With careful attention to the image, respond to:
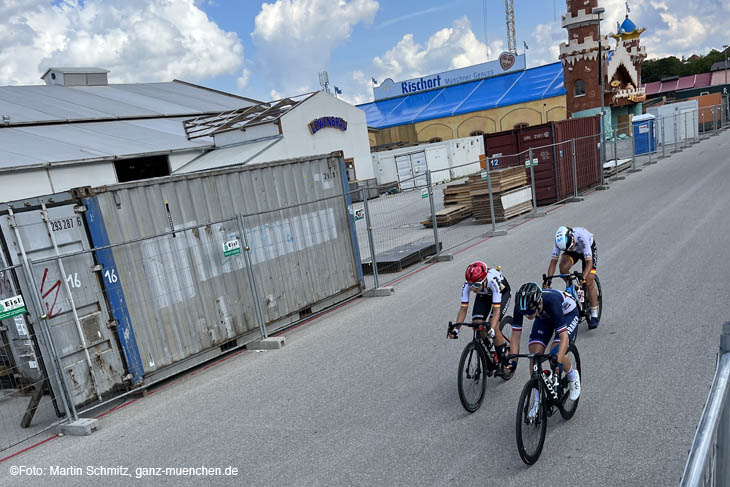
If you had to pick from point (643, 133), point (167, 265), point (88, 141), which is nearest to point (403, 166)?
point (643, 133)

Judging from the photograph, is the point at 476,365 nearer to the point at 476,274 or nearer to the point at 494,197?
the point at 476,274

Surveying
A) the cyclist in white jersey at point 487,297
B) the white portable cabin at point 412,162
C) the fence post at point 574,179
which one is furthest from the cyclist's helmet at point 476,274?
the white portable cabin at point 412,162

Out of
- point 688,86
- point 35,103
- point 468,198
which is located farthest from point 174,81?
point 688,86

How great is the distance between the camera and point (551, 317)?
528cm

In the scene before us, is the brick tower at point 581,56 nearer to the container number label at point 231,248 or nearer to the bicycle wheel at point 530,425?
the container number label at point 231,248

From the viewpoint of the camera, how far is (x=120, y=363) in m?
7.55

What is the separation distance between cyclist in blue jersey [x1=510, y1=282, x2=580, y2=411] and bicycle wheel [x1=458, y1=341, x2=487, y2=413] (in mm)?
679

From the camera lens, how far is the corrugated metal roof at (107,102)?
2614 cm

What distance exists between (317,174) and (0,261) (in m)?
5.72

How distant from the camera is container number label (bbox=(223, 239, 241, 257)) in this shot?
345 inches

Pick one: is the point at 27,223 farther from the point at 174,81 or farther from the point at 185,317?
the point at 174,81

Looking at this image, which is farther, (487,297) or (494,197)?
(494,197)

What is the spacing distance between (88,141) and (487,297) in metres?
22.7

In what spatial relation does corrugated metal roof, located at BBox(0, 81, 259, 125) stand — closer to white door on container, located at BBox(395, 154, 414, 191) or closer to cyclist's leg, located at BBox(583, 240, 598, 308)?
white door on container, located at BBox(395, 154, 414, 191)
